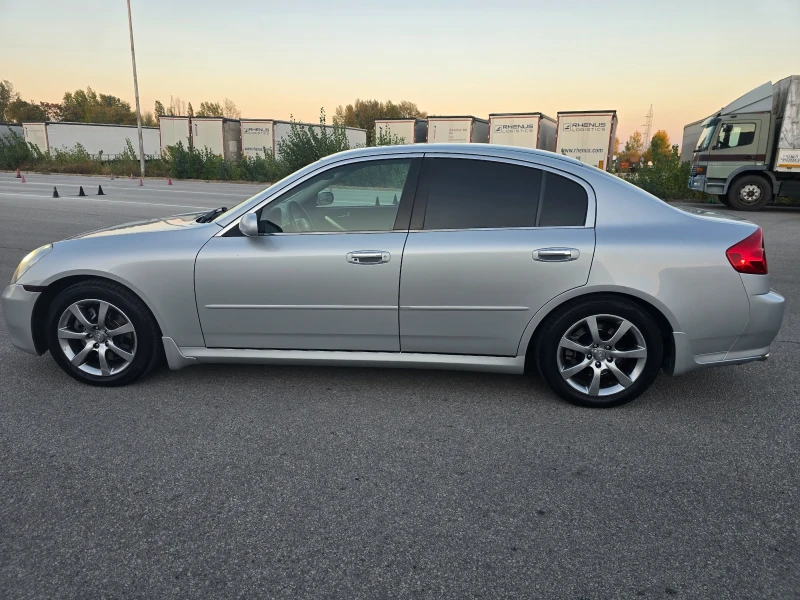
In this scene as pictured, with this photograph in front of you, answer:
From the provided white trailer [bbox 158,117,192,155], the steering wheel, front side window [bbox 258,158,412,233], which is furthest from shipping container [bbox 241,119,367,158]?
the steering wheel

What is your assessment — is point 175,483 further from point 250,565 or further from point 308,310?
point 308,310

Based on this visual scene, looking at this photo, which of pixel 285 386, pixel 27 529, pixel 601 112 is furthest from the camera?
pixel 601 112

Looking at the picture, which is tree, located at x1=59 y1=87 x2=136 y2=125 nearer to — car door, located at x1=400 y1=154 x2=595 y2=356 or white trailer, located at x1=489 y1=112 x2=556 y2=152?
white trailer, located at x1=489 y1=112 x2=556 y2=152

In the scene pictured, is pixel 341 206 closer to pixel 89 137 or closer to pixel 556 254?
pixel 556 254

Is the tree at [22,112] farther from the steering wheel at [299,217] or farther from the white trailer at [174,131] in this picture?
the steering wheel at [299,217]

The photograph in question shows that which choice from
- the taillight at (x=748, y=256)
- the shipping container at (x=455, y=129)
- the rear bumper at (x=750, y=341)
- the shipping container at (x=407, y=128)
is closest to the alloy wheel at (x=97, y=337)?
the rear bumper at (x=750, y=341)

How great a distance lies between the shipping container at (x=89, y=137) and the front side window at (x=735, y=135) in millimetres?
42032

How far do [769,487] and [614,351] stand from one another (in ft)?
3.47

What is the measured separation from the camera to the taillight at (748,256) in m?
3.41

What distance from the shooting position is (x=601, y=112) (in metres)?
32.2

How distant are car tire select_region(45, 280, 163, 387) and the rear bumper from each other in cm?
330

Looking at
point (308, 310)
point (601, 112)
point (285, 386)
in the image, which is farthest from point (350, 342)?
point (601, 112)

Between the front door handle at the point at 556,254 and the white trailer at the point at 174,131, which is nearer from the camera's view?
the front door handle at the point at 556,254

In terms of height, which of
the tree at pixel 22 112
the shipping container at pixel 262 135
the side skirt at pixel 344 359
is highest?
the tree at pixel 22 112
